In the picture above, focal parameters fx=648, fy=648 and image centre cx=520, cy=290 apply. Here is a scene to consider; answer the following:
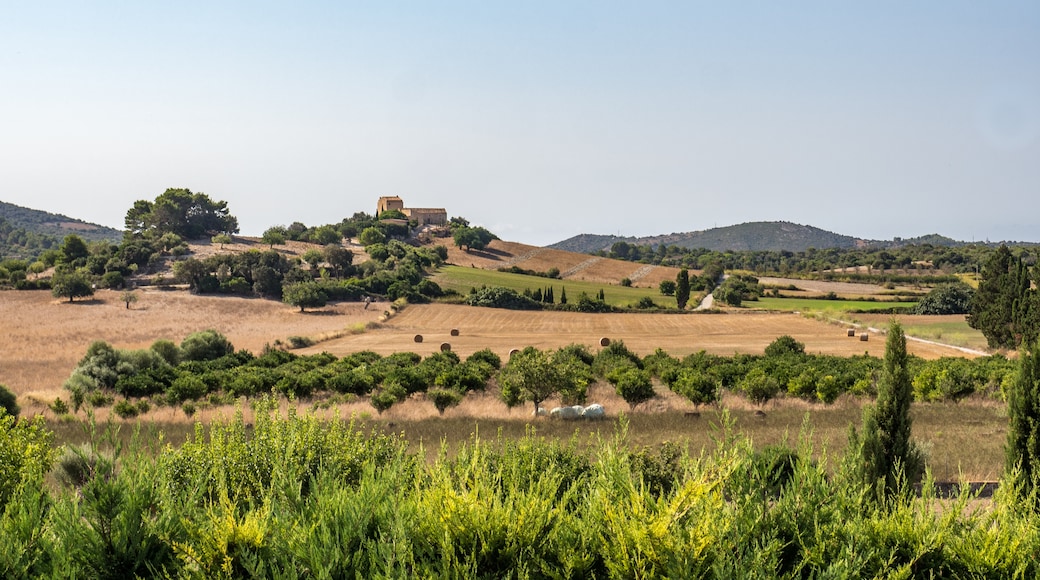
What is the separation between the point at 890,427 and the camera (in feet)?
48.1

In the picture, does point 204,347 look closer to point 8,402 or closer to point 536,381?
Result: point 8,402

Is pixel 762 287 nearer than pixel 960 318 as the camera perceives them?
No

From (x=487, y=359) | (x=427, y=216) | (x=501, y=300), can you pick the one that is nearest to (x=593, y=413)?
(x=487, y=359)

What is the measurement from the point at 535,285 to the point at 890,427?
102 meters

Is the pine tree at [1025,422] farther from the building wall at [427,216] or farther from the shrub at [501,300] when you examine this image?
the building wall at [427,216]

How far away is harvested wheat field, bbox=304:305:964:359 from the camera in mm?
58219

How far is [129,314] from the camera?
3204 inches

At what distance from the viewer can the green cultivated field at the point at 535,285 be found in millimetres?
104812

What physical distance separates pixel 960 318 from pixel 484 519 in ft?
285

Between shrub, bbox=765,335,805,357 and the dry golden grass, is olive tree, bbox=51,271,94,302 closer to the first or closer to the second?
the dry golden grass

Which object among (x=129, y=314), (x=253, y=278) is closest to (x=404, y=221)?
(x=253, y=278)

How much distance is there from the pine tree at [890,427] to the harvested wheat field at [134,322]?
48773 mm

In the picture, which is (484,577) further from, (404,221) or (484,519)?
(404,221)

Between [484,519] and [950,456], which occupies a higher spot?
[484,519]
